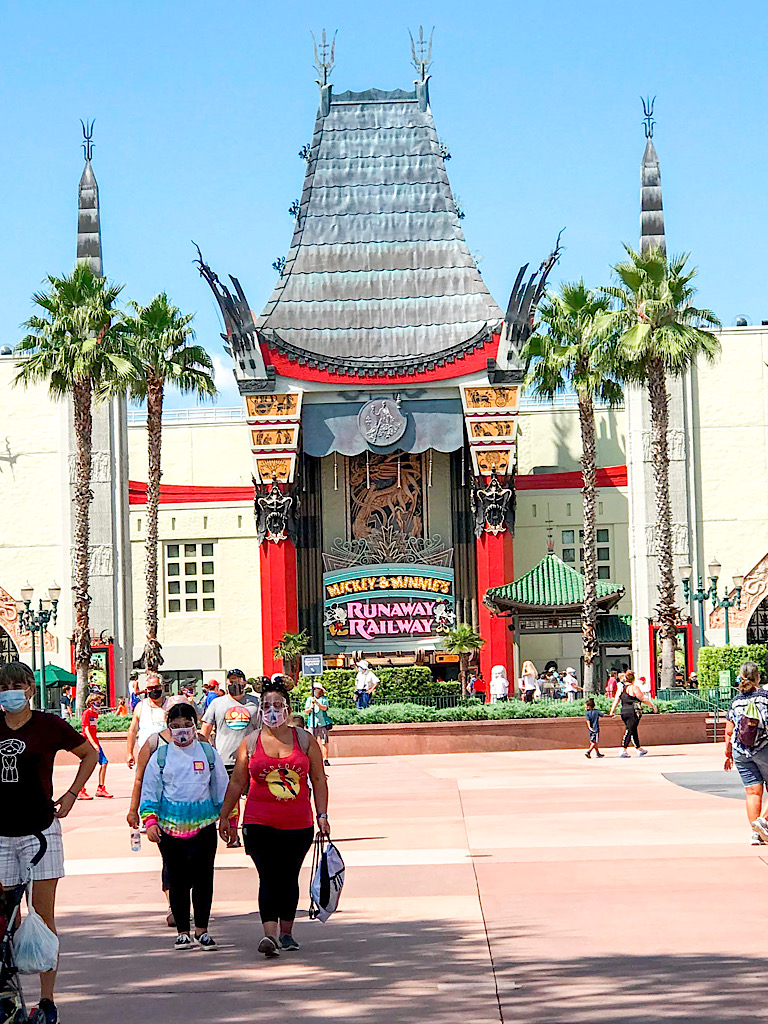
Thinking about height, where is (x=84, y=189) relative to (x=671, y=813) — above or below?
above

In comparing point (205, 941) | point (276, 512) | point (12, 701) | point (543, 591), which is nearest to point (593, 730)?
point (543, 591)

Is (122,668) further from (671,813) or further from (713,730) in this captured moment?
(671,813)

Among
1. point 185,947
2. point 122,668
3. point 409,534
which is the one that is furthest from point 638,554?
point 185,947

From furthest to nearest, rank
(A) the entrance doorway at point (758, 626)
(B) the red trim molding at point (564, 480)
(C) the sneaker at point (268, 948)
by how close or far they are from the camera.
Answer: (B) the red trim molding at point (564, 480) < (A) the entrance doorway at point (758, 626) < (C) the sneaker at point (268, 948)

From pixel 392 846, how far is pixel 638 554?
123 ft

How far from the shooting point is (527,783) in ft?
72.7

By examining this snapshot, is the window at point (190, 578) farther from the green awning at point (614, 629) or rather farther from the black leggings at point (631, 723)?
the black leggings at point (631, 723)

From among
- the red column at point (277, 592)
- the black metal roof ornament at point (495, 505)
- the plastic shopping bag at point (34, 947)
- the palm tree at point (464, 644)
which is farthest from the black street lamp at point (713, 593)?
the plastic shopping bag at point (34, 947)

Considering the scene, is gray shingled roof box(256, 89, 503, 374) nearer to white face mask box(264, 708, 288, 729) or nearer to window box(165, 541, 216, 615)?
window box(165, 541, 216, 615)

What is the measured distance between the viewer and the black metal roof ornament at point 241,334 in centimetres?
5009

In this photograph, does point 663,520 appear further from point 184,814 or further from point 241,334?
point 184,814

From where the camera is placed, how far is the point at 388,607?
2024 inches

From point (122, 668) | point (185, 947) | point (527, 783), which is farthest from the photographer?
point (122, 668)

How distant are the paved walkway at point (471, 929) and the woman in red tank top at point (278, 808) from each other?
30 cm
